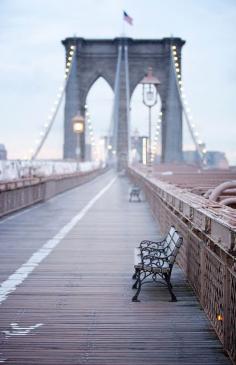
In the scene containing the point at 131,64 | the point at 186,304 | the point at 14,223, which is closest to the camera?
the point at 186,304

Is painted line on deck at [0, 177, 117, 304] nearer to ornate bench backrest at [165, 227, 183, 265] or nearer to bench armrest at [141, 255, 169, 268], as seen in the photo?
bench armrest at [141, 255, 169, 268]

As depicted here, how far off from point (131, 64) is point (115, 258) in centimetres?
9783

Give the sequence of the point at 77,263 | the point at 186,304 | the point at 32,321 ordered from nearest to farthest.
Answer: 1. the point at 32,321
2. the point at 186,304
3. the point at 77,263

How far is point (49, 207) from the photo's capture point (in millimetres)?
23438

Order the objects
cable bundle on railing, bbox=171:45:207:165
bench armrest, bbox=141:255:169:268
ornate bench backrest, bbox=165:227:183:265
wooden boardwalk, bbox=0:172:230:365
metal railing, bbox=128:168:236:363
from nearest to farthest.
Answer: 1. metal railing, bbox=128:168:236:363
2. wooden boardwalk, bbox=0:172:230:365
3. ornate bench backrest, bbox=165:227:183:265
4. bench armrest, bbox=141:255:169:268
5. cable bundle on railing, bbox=171:45:207:165

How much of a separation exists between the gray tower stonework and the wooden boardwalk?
279 feet

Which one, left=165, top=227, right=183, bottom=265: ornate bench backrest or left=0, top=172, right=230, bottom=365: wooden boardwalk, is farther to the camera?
left=165, top=227, right=183, bottom=265: ornate bench backrest

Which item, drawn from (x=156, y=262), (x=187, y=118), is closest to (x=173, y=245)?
(x=156, y=262)

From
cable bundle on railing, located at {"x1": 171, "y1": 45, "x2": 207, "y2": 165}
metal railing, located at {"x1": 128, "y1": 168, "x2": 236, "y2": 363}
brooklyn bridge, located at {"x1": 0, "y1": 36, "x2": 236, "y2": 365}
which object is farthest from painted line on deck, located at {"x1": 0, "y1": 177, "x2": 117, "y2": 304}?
cable bundle on railing, located at {"x1": 171, "y1": 45, "x2": 207, "y2": 165}

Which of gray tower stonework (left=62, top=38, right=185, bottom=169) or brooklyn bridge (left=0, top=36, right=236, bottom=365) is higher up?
gray tower stonework (left=62, top=38, right=185, bottom=169)

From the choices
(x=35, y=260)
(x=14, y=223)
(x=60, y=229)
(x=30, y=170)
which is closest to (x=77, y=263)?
(x=35, y=260)

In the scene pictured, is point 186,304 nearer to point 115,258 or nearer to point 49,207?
point 115,258

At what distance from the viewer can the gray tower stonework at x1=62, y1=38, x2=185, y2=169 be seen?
9650 cm

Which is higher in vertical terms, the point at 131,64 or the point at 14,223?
the point at 131,64
